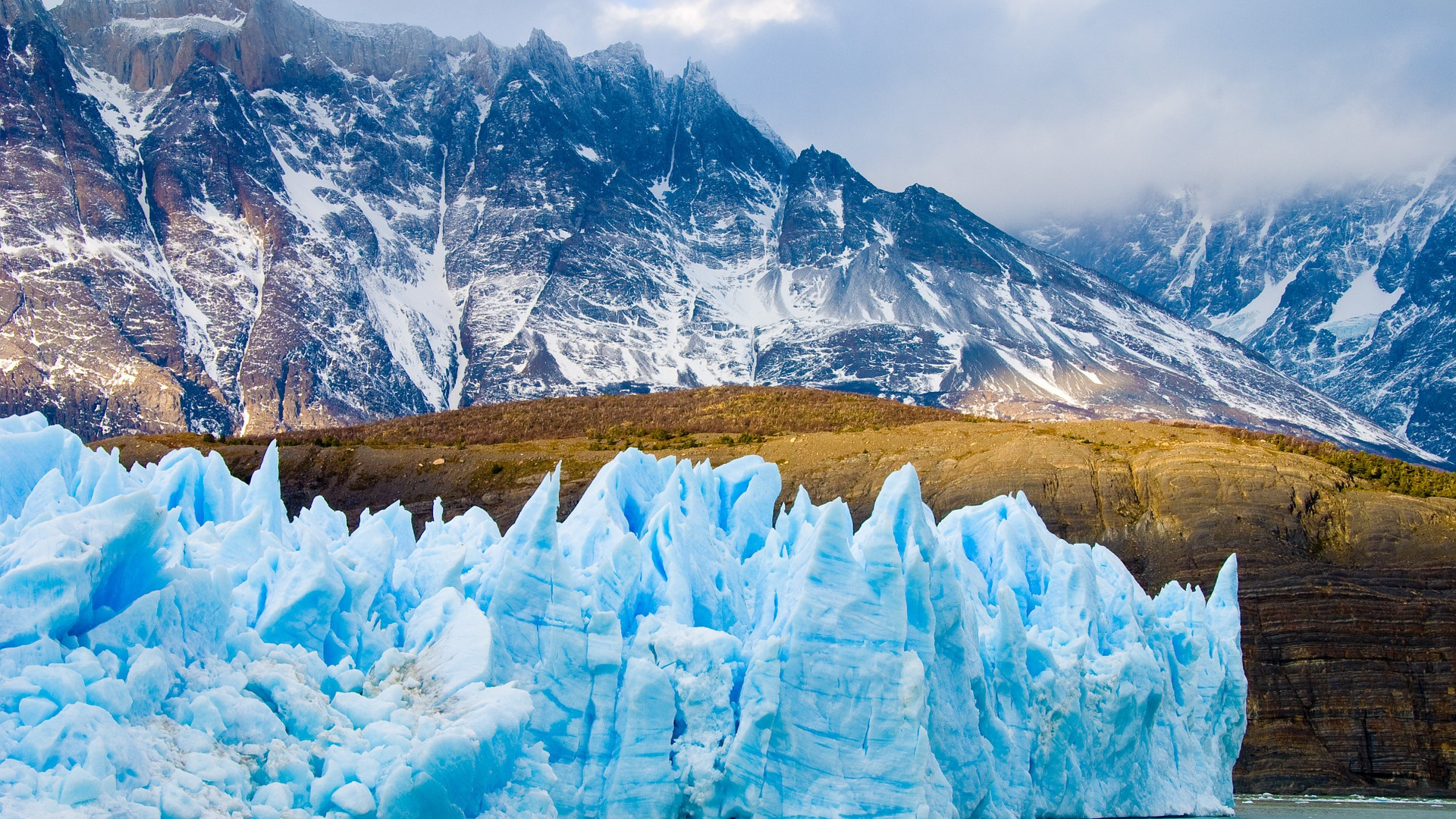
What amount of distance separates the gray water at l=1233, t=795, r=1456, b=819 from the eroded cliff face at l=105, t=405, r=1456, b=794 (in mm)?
1507

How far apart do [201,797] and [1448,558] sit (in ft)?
145

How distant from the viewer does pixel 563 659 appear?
1847cm

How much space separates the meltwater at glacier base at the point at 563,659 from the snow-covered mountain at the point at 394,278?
10765cm

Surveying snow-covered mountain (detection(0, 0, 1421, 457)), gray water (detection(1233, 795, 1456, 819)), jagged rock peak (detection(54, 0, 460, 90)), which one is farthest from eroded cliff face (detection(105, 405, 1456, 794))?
jagged rock peak (detection(54, 0, 460, 90))

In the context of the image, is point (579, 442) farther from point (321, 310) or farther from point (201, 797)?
point (321, 310)

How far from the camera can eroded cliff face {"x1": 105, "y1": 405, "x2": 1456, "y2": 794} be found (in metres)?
41.2

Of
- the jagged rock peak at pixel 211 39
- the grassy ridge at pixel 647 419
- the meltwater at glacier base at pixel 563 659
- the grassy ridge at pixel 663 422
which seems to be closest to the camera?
the meltwater at glacier base at pixel 563 659

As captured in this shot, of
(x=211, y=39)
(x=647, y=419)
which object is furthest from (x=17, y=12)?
(x=647, y=419)

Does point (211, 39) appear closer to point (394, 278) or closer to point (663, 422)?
point (394, 278)

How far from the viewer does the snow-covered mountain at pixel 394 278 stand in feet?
427

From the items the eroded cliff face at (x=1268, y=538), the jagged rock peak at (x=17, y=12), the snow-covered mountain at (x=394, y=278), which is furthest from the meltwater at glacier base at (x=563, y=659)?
the jagged rock peak at (x=17, y=12)

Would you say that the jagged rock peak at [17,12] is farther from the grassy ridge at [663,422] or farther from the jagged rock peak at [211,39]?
the grassy ridge at [663,422]

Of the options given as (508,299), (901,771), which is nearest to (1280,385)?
(508,299)

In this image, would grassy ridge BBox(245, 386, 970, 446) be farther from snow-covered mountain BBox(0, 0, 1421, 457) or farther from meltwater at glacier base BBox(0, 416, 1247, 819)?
snow-covered mountain BBox(0, 0, 1421, 457)
